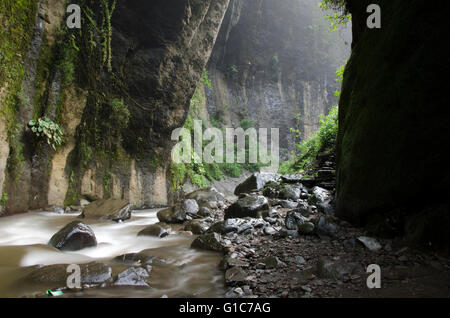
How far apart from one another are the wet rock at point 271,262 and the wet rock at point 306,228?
0.92 m

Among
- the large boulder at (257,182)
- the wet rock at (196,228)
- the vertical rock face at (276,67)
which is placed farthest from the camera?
the vertical rock face at (276,67)

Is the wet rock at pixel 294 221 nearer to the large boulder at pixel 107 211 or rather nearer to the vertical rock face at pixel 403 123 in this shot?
the vertical rock face at pixel 403 123

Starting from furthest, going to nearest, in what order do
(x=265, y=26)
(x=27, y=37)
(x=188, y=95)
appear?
1. (x=265, y=26)
2. (x=188, y=95)
3. (x=27, y=37)

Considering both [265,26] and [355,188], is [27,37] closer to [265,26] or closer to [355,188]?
[355,188]

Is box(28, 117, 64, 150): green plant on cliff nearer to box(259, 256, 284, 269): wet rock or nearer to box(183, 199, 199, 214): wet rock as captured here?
box(183, 199, 199, 214): wet rock

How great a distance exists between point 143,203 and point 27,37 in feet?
18.0

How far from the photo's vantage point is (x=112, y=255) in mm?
3611

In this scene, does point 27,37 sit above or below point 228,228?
above

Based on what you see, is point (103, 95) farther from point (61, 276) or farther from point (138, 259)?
point (61, 276)

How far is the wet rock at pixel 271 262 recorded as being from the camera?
8.71ft

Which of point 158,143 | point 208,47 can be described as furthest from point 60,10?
point 208,47

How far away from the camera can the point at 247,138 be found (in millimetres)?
23531

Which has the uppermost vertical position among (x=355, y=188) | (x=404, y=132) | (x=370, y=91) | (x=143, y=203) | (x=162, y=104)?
(x=162, y=104)

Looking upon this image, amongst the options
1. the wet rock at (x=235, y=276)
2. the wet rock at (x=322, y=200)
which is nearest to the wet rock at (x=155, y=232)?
the wet rock at (x=235, y=276)
